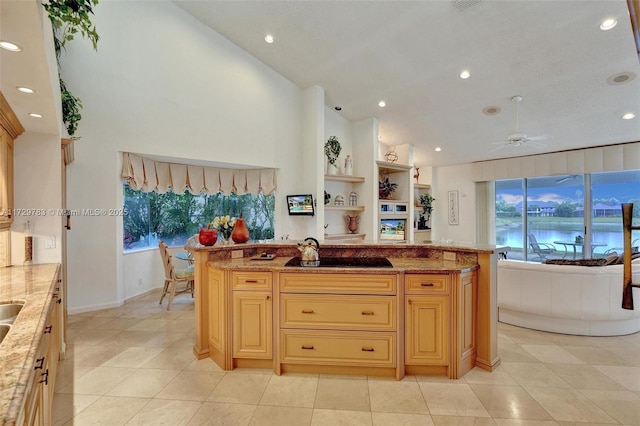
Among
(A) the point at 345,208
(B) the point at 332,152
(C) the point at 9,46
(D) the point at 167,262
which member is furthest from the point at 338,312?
(B) the point at 332,152

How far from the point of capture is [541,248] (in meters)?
7.29

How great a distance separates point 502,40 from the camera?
3.97 metres

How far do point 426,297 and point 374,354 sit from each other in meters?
0.66

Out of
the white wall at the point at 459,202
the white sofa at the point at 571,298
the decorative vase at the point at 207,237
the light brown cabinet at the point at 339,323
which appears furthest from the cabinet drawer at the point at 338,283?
the white wall at the point at 459,202

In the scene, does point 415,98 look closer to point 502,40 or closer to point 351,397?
point 502,40

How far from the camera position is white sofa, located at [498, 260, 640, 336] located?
327cm

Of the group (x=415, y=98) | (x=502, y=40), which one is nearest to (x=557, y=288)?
(x=502, y=40)

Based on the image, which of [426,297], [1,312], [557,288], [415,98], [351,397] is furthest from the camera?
[415,98]

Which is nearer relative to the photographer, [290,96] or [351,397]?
[351,397]

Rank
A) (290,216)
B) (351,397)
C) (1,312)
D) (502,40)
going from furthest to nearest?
1. (290,216)
2. (502,40)
3. (351,397)
4. (1,312)

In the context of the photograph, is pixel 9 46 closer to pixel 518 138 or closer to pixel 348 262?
pixel 348 262

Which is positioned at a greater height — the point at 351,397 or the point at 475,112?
the point at 475,112

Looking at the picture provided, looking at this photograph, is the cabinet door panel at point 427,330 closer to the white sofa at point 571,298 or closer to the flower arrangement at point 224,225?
the white sofa at point 571,298

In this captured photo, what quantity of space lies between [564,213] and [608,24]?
4.59 metres
